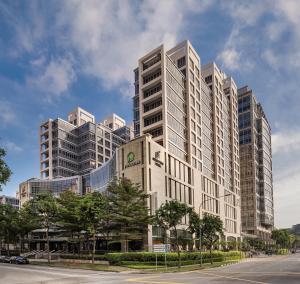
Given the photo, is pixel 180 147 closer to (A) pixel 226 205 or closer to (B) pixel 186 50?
(B) pixel 186 50

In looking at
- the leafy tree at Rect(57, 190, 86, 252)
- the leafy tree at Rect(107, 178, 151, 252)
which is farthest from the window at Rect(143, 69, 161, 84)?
the leafy tree at Rect(57, 190, 86, 252)

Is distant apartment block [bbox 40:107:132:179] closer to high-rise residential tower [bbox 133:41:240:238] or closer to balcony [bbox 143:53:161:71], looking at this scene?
high-rise residential tower [bbox 133:41:240:238]

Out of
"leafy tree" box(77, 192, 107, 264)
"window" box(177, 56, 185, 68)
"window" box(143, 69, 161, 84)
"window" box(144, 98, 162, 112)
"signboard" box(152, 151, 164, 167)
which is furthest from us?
"window" box(177, 56, 185, 68)

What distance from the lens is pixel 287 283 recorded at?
3212 cm

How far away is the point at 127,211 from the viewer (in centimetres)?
6900

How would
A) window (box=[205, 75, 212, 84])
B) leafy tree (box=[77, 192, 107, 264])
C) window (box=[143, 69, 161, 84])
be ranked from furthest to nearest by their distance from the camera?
window (box=[205, 75, 212, 84]) → window (box=[143, 69, 161, 84]) → leafy tree (box=[77, 192, 107, 264])

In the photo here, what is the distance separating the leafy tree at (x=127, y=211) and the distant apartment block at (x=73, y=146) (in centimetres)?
10654

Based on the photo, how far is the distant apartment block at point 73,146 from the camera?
175 meters

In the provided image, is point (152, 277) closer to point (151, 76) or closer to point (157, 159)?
point (157, 159)

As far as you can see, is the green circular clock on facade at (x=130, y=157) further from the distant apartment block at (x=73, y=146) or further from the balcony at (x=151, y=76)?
the distant apartment block at (x=73, y=146)

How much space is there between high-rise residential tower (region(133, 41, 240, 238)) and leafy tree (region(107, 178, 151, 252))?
2145 centimetres

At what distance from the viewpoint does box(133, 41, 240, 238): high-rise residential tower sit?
9994 cm

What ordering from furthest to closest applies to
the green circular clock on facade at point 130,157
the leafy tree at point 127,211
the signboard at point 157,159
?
the green circular clock on facade at point 130,157 < the signboard at point 157,159 < the leafy tree at point 127,211

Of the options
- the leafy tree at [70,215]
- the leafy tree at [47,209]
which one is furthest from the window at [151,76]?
the leafy tree at [47,209]
